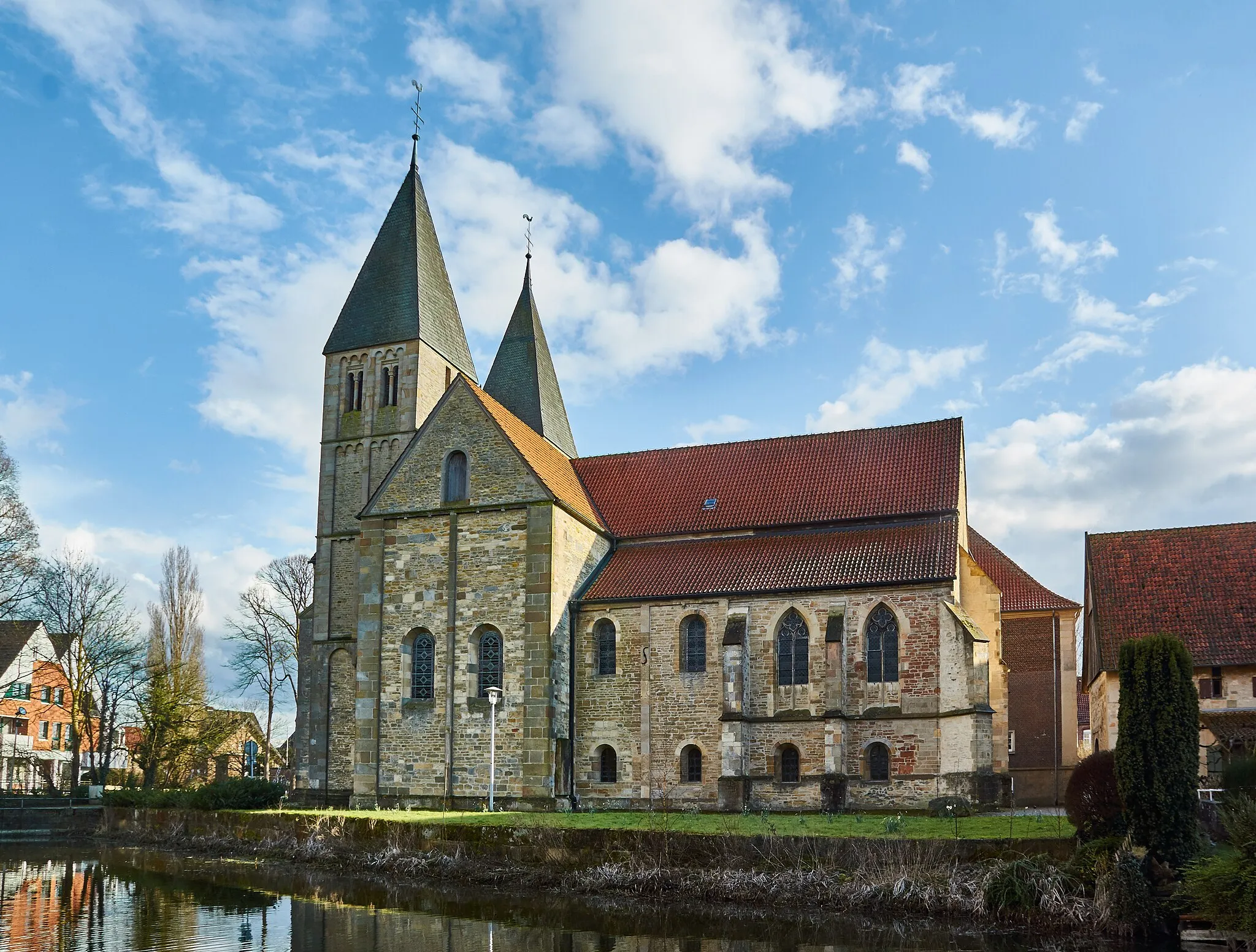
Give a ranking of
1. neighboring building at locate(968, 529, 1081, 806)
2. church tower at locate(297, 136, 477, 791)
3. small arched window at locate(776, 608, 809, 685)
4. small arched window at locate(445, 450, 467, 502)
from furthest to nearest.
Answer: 1. church tower at locate(297, 136, 477, 791)
2. neighboring building at locate(968, 529, 1081, 806)
3. small arched window at locate(445, 450, 467, 502)
4. small arched window at locate(776, 608, 809, 685)

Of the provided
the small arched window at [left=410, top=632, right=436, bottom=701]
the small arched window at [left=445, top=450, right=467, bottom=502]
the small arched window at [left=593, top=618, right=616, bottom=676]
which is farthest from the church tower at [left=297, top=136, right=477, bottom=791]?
the small arched window at [left=593, top=618, right=616, bottom=676]

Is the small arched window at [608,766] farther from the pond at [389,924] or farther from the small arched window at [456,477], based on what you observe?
the pond at [389,924]

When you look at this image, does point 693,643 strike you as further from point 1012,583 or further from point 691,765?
point 1012,583

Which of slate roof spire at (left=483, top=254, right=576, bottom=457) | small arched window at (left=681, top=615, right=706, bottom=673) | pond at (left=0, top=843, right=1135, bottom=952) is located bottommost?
pond at (left=0, top=843, right=1135, bottom=952)

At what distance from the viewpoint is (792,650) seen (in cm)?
2891

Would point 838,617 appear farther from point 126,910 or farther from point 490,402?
point 126,910

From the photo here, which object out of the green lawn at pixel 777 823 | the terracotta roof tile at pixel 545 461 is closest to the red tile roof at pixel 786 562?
the terracotta roof tile at pixel 545 461

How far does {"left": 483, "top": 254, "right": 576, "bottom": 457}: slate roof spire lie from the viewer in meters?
39.1

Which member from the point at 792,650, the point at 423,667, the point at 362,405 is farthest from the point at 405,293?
the point at 792,650

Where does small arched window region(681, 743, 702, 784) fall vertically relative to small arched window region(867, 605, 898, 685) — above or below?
below

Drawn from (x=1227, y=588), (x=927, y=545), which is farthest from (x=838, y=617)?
(x=1227, y=588)

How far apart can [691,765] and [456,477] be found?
1016 centimetres

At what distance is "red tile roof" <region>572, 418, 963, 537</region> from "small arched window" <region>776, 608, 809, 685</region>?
3.60m

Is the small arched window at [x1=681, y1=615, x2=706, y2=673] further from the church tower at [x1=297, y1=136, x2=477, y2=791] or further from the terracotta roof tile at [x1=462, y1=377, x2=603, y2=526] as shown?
the church tower at [x1=297, y1=136, x2=477, y2=791]
